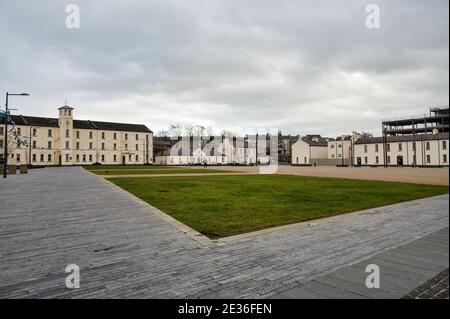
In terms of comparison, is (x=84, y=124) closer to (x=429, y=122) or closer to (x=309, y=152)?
(x=309, y=152)

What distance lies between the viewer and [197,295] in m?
3.58

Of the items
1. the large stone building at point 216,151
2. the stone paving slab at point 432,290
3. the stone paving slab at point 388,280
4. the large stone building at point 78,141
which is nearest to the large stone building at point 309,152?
the large stone building at point 216,151

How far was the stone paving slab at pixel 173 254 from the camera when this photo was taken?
12.5ft

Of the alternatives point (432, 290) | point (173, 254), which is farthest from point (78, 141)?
point (432, 290)

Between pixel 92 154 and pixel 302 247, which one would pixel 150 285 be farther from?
pixel 92 154

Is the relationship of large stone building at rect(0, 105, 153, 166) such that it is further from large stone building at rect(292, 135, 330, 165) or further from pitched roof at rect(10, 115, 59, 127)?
large stone building at rect(292, 135, 330, 165)

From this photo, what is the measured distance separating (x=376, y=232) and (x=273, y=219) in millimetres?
2649

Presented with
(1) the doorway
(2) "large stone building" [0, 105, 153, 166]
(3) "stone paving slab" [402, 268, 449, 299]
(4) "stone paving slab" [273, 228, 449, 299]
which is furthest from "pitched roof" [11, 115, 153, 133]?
(3) "stone paving slab" [402, 268, 449, 299]

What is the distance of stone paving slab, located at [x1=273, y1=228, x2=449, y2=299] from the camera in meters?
3.58

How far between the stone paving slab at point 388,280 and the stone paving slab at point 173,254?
98 mm

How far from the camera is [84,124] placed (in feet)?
277

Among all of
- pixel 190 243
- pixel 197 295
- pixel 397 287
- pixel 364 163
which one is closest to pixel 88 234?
pixel 190 243

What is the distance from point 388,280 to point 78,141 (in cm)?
8912

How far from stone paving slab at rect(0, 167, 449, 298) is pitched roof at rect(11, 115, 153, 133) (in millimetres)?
79127
